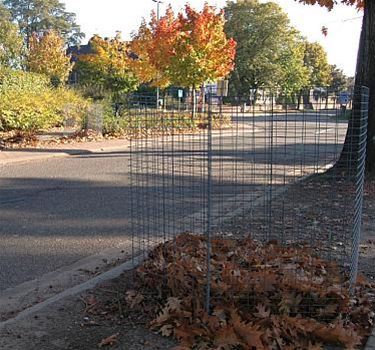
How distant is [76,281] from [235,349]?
2.15 metres

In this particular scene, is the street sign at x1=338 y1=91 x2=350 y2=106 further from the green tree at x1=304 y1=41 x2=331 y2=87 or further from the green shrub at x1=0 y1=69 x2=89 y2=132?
the green tree at x1=304 y1=41 x2=331 y2=87

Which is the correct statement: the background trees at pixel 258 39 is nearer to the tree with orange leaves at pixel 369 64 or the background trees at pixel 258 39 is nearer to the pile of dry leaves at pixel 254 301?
the tree with orange leaves at pixel 369 64

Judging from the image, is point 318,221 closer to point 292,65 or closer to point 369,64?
point 369,64

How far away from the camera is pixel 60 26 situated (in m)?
93.7

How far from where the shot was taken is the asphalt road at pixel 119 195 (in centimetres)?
554

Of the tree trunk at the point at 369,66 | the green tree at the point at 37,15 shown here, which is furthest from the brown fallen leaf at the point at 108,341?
the green tree at the point at 37,15

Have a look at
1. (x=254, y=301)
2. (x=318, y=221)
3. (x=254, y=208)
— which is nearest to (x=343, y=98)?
(x=254, y=301)

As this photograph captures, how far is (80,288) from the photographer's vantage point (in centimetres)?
444

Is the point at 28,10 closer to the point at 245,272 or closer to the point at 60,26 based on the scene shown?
the point at 60,26

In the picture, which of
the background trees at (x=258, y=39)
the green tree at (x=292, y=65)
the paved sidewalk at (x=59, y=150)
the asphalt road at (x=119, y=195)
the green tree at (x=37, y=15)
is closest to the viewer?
the asphalt road at (x=119, y=195)

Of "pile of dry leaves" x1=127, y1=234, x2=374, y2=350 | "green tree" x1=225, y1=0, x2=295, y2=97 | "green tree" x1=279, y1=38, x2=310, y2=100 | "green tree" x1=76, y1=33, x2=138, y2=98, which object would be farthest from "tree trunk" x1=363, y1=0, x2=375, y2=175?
"green tree" x1=279, y1=38, x2=310, y2=100

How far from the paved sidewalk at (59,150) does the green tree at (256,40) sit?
50.3 m

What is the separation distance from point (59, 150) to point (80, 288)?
1201cm

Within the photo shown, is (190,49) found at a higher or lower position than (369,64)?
higher
